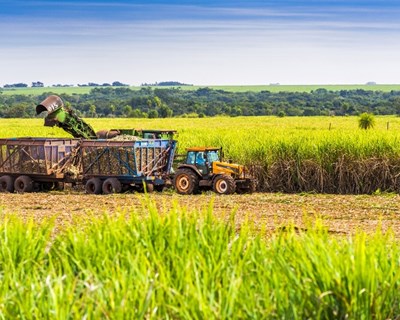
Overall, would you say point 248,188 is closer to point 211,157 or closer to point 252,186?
point 252,186

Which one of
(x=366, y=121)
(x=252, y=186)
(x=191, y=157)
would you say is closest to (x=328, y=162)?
(x=252, y=186)

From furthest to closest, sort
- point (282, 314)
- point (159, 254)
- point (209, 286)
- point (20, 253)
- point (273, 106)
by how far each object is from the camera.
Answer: point (273, 106), point (20, 253), point (159, 254), point (209, 286), point (282, 314)

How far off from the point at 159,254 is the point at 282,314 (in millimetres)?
1527

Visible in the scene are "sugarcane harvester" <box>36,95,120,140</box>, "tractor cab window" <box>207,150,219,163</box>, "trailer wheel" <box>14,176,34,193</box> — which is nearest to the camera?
"tractor cab window" <box>207,150,219,163</box>

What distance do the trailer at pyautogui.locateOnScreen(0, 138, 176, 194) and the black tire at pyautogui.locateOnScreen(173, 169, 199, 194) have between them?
0.71 meters

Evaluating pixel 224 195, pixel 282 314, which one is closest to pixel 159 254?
pixel 282 314

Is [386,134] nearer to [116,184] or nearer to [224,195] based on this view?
[224,195]

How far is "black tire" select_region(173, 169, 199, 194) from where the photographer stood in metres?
25.0

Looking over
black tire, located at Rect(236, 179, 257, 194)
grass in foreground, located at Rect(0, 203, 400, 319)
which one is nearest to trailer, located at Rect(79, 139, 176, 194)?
black tire, located at Rect(236, 179, 257, 194)

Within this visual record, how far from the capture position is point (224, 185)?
24.9 metres

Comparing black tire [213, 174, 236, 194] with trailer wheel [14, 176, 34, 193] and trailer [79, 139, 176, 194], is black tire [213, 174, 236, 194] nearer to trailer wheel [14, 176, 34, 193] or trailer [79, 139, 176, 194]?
trailer [79, 139, 176, 194]

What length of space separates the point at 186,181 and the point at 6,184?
21.7 feet

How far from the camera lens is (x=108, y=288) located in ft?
20.1

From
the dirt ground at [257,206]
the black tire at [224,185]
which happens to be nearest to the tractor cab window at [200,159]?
the black tire at [224,185]
